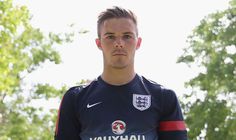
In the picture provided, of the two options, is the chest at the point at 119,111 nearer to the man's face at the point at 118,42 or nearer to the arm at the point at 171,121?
the arm at the point at 171,121

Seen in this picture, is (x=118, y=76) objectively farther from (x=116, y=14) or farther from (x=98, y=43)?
(x=116, y=14)

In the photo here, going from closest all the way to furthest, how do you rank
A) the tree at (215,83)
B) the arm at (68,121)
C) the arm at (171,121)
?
1. the arm at (171,121)
2. the arm at (68,121)
3. the tree at (215,83)

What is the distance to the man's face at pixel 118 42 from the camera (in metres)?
3.38

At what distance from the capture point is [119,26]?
3.42m

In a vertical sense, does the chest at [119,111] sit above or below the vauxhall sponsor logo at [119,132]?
above

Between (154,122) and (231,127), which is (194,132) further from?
(154,122)

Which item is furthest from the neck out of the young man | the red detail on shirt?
the red detail on shirt

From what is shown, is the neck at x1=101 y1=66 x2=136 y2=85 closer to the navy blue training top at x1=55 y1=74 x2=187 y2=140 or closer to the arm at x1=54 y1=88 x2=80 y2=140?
the navy blue training top at x1=55 y1=74 x2=187 y2=140

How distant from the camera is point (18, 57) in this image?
2780 cm

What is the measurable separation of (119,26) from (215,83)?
81.6ft

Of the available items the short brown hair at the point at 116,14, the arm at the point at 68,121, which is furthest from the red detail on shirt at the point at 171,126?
the short brown hair at the point at 116,14

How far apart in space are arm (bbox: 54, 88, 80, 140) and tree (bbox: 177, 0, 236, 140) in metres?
23.3

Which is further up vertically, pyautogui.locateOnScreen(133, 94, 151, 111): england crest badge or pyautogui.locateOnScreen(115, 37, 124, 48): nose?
→ pyautogui.locateOnScreen(115, 37, 124, 48): nose

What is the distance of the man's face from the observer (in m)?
3.38
